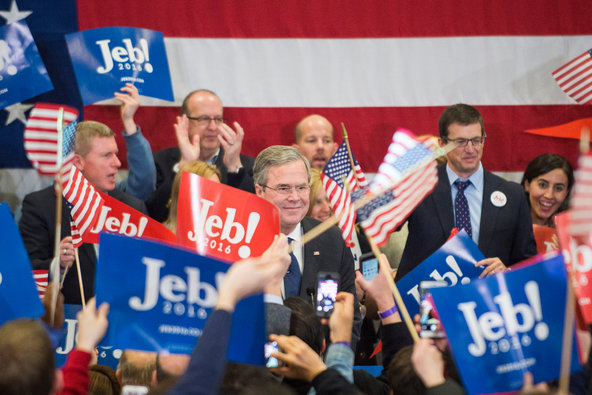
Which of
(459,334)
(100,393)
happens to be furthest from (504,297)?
(100,393)

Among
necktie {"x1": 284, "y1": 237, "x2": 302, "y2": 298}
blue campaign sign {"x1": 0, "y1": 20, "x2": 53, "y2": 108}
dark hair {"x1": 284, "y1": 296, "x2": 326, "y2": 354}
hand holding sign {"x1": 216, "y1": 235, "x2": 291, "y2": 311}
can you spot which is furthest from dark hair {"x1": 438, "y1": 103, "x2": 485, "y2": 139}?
blue campaign sign {"x1": 0, "y1": 20, "x2": 53, "y2": 108}

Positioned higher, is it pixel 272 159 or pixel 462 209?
pixel 272 159

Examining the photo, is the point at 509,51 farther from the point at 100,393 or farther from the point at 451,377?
the point at 100,393

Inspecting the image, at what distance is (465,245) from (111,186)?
86.1 inches

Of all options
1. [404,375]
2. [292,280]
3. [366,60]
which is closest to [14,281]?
[292,280]

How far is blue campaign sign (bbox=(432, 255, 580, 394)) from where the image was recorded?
7.16ft

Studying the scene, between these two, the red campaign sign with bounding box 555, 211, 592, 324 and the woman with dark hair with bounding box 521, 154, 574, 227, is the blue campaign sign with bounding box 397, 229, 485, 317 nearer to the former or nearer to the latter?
the red campaign sign with bounding box 555, 211, 592, 324

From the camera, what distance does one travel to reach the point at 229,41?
5523mm

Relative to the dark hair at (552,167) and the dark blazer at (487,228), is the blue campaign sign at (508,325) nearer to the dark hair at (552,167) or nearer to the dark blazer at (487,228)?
the dark blazer at (487,228)

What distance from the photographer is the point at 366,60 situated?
18.1 feet

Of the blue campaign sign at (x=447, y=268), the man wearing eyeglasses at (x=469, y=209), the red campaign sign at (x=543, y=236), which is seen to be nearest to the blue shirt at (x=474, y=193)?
the man wearing eyeglasses at (x=469, y=209)

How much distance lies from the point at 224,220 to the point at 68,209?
5.18 ft

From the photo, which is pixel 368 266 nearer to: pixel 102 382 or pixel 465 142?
pixel 465 142

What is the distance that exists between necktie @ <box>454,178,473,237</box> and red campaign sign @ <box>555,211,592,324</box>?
1.50m
